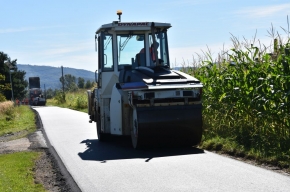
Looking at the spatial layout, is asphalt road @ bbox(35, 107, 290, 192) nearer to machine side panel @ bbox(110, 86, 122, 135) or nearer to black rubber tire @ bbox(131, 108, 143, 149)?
black rubber tire @ bbox(131, 108, 143, 149)

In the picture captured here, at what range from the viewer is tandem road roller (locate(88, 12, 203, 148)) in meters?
12.2

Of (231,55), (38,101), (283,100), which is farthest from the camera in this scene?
(38,101)

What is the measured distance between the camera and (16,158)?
13.6 meters

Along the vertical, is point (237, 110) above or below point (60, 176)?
above

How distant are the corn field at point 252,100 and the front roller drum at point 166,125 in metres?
1.01

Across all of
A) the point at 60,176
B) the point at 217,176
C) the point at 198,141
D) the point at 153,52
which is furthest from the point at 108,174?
the point at 153,52

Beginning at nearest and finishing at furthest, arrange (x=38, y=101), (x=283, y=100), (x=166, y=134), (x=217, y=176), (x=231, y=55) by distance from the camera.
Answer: (x=217, y=176), (x=283, y=100), (x=166, y=134), (x=231, y=55), (x=38, y=101)

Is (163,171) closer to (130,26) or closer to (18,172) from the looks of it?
(18,172)

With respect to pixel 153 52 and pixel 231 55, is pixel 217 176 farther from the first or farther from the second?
pixel 153 52

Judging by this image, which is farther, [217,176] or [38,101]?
[38,101]

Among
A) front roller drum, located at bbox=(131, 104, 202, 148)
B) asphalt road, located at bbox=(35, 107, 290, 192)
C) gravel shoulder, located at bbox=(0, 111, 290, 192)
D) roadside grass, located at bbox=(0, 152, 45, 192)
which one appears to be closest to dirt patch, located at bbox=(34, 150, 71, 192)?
gravel shoulder, located at bbox=(0, 111, 290, 192)

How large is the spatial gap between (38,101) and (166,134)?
214 feet

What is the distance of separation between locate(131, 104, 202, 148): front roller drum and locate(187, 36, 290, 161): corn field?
39.7 inches

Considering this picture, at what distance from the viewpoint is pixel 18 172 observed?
11.3m
